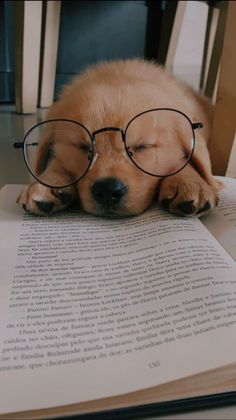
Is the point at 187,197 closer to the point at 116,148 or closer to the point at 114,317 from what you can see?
the point at 116,148

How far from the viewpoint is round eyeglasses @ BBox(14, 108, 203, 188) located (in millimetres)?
1055

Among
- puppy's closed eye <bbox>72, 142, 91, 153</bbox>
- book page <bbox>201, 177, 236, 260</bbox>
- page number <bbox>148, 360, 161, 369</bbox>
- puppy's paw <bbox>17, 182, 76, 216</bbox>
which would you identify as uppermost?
puppy's closed eye <bbox>72, 142, 91, 153</bbox>

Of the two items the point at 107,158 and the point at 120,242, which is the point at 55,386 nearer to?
the point at 120,242

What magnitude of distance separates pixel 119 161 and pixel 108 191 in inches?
3.6

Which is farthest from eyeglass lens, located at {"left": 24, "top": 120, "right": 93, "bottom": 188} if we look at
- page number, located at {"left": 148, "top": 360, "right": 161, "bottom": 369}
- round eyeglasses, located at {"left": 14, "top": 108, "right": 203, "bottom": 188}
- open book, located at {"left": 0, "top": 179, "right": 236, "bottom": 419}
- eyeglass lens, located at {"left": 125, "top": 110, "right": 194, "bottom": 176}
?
page number, located at {"left": 148, "top": 360, "right": 161, "bottom": 369}

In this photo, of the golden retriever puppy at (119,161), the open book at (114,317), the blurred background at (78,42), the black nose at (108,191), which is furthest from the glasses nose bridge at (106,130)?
the blurred background at (78,42)

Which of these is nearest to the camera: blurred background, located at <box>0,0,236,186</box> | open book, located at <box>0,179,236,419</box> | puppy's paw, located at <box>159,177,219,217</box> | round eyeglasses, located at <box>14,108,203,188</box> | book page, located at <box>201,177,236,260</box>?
open book, located at <box>0,179,236,419</box>

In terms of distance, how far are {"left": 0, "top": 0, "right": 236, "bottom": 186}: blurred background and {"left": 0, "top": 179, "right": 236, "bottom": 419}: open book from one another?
1082 mm

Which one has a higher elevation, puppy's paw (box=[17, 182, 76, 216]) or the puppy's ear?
the puppy's ear

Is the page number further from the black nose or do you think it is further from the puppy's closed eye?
the puppy's closed eye

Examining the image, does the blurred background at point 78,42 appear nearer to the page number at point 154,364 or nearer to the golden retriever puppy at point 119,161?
the golden retriever puppy at point 119,161

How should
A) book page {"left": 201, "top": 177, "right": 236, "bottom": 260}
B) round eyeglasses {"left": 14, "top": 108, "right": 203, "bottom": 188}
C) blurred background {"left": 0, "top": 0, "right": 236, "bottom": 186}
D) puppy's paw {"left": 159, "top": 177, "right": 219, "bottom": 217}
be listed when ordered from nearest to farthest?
book page {"left": 201, "top": 177, "right": 236, "bottom": 260}, puppy's paw {"left": 159, "top": 177, "right": 219, "bottom": 217}, round eyeglasses {"left": 14, "top": 108, "right": 203, "bottom": 188}, blurred background {"left": 0, "top": 0, "right": 236, "bottom": 186}

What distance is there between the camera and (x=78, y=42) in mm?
3154

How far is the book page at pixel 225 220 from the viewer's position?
0.83m
